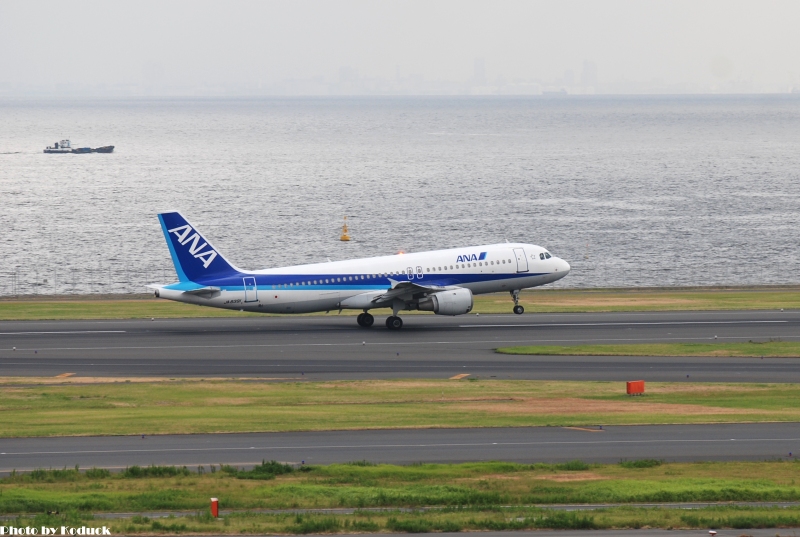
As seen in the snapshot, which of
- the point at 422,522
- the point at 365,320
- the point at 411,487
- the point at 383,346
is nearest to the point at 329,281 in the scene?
the point at 365,320

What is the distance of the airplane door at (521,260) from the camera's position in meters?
64.2

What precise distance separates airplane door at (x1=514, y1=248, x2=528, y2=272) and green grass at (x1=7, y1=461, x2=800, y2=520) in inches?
1341

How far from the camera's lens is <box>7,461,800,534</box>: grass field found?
2392 centimetres

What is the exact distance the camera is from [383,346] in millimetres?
55281

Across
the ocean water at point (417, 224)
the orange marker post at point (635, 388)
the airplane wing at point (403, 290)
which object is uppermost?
the ocean water at point (417, 224)

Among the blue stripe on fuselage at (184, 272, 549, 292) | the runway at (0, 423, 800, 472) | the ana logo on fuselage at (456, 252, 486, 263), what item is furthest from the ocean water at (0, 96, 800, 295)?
the runway at (0, 423, 800, 472)

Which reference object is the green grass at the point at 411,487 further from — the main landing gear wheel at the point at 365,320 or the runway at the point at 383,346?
the main landing gear wheel at the point at 365,320

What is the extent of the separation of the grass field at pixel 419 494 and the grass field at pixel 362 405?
6.84 meters

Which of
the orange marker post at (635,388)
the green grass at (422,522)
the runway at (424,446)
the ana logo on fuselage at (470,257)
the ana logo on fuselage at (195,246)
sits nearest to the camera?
the green grass at (422,522)

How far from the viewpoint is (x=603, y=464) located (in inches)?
1209

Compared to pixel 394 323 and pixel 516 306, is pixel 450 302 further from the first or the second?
pixel 516 306

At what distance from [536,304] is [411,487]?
44.5 m

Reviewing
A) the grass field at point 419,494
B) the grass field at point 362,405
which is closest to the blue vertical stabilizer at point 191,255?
the grass field at point 362,405

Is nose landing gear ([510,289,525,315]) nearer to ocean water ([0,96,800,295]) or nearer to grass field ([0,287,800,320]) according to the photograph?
grass field ([0,287,800,320])
